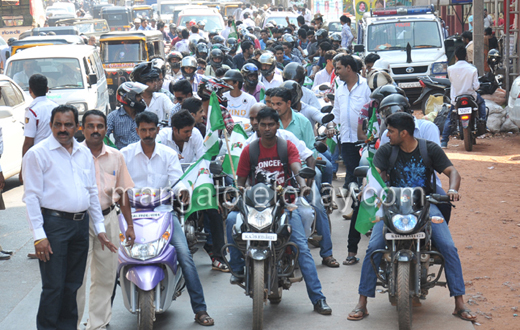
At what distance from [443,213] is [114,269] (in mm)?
2742

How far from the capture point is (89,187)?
4945mm

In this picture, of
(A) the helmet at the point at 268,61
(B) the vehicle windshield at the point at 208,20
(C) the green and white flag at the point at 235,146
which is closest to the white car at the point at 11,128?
(A) the helmet at the point at 268,61

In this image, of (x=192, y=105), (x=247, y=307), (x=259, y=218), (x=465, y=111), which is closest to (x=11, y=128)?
(x=192, y=105)

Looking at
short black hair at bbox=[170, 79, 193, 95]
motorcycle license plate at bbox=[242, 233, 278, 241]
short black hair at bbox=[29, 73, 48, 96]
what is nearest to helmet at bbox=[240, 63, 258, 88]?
short black hair at bbox=[170, 79, 193, 95]

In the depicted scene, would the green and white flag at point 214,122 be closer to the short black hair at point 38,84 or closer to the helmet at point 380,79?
the short black hair at point 38,84

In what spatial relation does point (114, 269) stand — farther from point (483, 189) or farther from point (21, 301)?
point (483, 189)

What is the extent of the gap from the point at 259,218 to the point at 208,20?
2506cm

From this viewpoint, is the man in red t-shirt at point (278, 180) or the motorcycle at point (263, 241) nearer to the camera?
the motorcycle at point (263, 241)

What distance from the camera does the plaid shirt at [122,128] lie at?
736cm

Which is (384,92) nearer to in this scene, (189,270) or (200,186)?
(200,186)

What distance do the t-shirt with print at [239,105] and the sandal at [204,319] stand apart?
13.0 ft

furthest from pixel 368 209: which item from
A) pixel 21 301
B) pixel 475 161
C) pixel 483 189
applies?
pixel 475 161

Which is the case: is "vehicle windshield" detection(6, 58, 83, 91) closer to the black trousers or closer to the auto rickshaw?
the auto rickshaw

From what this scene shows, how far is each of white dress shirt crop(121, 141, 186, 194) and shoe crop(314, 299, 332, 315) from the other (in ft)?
4.92
